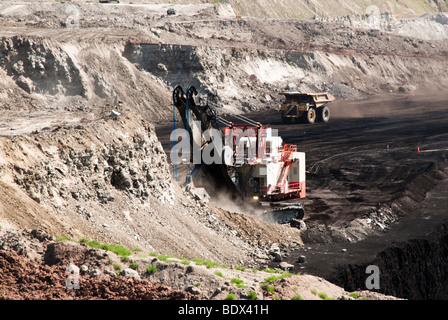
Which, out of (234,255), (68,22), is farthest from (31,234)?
(68,22)

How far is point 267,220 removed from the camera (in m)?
24.1

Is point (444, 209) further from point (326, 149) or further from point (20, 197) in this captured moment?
point (20, 197)

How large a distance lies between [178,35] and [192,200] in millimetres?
43822

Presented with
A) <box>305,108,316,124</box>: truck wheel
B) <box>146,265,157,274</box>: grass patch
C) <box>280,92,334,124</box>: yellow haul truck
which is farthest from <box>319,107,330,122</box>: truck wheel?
<box>146,265,157,274</box>: grass patch

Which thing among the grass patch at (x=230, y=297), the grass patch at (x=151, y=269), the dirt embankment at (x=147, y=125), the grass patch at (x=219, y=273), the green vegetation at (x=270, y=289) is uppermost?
the dirt embankment at (x=147, y=125)

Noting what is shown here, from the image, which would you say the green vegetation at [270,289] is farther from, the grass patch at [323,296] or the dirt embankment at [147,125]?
the grass patch at [323,296]

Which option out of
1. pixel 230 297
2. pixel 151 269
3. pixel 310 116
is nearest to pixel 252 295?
pixel 230 297

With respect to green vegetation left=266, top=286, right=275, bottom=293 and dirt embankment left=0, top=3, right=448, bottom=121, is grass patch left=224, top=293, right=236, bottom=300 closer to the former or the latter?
green vegetation left=266, top=286, right=275, bottom=293

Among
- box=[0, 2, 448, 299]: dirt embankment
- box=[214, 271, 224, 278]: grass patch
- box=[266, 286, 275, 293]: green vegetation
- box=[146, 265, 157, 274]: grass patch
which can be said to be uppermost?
box=[0, 2, 448, 299]: dirt embankment

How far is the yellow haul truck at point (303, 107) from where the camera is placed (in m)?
48.0

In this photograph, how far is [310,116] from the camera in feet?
160

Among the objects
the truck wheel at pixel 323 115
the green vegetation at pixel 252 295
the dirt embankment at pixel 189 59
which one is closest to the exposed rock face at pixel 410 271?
the green vegetation at pixel 252 295

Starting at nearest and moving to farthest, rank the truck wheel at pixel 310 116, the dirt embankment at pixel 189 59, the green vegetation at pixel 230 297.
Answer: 1. the green vegetation at pixel 230 297
2. the dirt embankment at pixel 189 59
3. the truck wheel at pixel 310 116

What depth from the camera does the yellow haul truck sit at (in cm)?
4800
